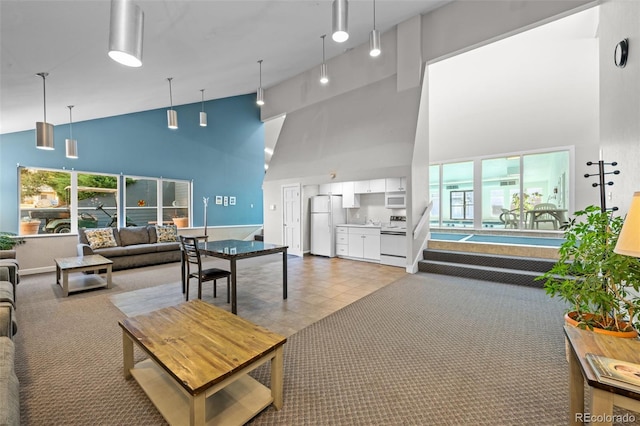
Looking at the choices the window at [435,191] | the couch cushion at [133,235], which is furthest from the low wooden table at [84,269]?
the window at [435,191]

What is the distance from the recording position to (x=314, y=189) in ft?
24.8

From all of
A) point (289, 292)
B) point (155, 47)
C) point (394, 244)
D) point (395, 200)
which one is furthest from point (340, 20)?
point (394, 244)

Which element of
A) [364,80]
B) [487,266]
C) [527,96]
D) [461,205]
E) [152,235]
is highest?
[364,80]

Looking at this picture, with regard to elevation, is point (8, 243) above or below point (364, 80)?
below

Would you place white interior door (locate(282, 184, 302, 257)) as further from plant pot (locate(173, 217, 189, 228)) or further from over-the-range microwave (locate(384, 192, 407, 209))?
plant pot (locate(173, 217, 189, 228))

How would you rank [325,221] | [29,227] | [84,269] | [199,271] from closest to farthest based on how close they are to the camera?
[199,271], [84,269], [29,227], [325,221]

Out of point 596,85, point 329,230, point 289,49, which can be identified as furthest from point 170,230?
point 596,85

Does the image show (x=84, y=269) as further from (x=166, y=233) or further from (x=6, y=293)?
(x=166, y=233)

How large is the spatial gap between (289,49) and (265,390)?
5.75 metres

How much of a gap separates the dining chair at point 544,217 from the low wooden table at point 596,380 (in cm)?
618

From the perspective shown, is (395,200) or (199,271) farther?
(395,200)

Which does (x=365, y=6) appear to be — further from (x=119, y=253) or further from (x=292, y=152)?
(x=119, y=253)

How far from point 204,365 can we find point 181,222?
23.3 ft

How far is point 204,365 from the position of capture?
1.49m
